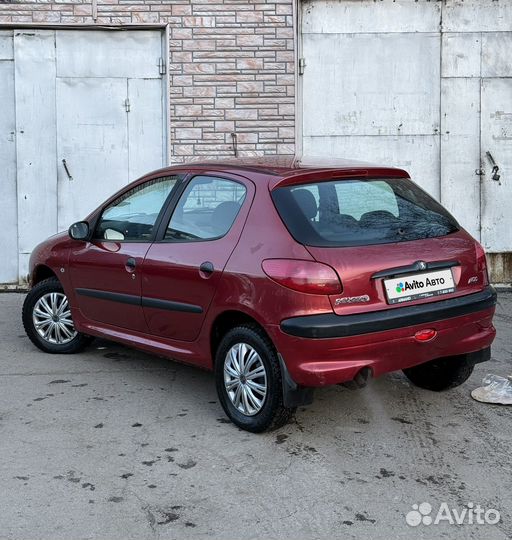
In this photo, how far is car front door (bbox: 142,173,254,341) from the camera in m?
4.85

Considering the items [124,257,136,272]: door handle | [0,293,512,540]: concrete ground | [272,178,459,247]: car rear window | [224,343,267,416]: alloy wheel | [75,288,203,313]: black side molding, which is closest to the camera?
[0,293,512,540]: concrete ground

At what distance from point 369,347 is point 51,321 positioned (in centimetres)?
307

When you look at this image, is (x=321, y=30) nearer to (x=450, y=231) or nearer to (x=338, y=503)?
(x=450, y=231)

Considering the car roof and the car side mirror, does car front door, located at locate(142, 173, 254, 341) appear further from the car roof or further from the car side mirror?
the car side mirror

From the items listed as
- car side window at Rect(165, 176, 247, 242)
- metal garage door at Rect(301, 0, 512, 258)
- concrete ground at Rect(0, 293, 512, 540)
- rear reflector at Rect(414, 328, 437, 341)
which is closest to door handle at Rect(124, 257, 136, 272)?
car side window at Rect(165, 176, 247, 242)

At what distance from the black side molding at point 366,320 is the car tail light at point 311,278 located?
0.44ft

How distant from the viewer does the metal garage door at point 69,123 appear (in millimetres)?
9664

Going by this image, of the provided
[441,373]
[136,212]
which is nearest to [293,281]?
[441,373]

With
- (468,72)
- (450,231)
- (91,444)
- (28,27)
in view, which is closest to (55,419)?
(91,444)

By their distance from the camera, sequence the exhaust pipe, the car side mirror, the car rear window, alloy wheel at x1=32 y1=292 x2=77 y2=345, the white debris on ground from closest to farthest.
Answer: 1. the exhaust pipe
2. the car rear window
3. the white debris on ground
4. the car side mirror
5. alloy wheel at x1=32 y1=292 x2=77 y2=345

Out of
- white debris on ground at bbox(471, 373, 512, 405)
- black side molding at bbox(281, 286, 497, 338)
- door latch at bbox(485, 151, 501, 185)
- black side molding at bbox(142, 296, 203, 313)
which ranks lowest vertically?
white debris on ground at bbox(471, 373, 512, 405)

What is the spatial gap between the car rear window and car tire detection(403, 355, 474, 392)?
84 cm

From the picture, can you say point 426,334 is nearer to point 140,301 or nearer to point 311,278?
point 311,278


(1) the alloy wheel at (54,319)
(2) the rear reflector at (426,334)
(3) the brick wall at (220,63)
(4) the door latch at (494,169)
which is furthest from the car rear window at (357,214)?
(4) the door latch at (494,169)
